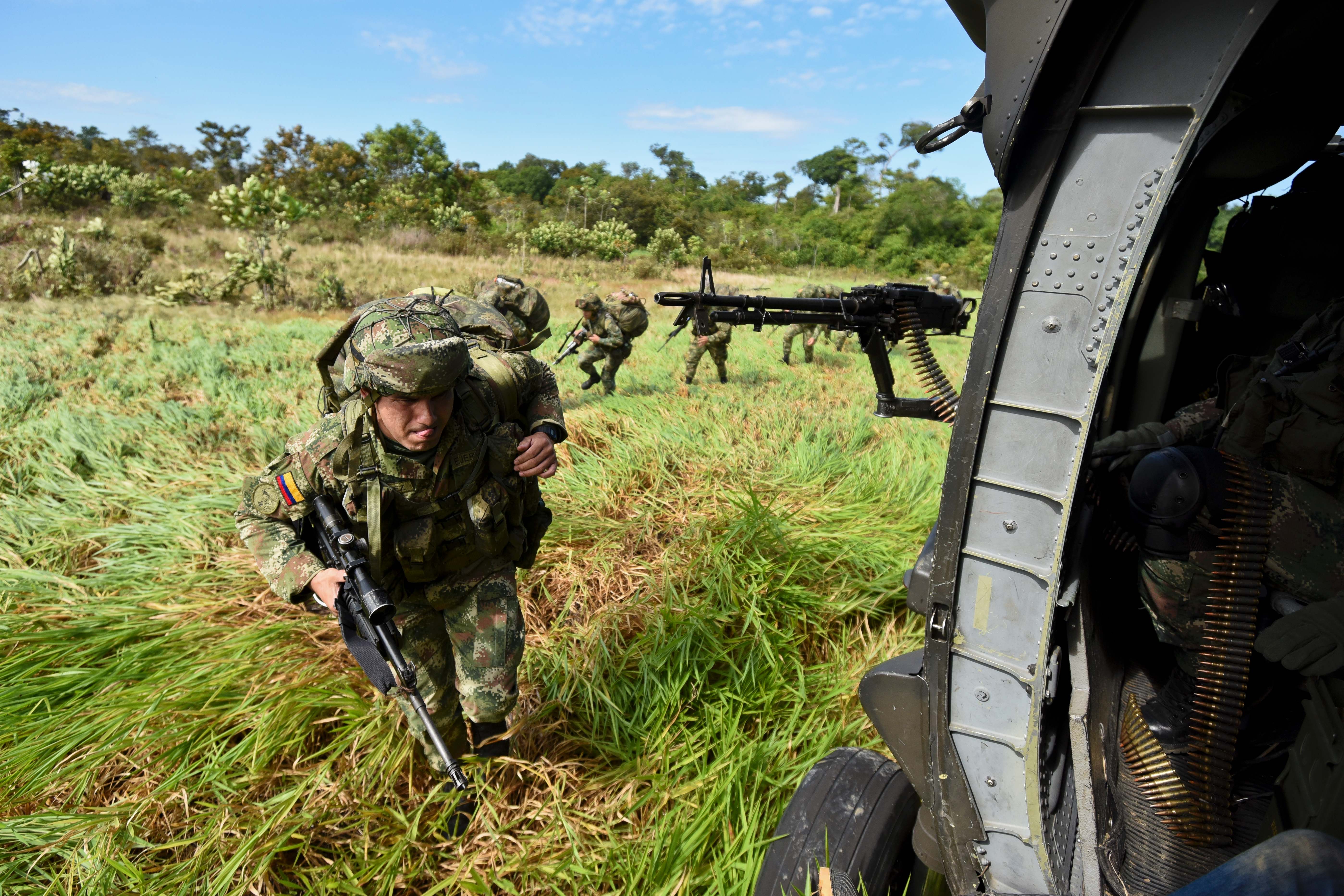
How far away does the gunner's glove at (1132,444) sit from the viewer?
1.97 meters

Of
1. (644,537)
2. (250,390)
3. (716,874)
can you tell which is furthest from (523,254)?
(716,874)

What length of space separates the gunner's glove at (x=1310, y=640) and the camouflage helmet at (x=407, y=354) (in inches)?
81.4

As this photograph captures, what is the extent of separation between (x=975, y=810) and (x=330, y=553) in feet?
6.25

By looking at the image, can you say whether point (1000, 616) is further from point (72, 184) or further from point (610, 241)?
point (72, 184)

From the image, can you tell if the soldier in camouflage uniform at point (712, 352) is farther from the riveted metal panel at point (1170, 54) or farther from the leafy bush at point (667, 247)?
the leafy bush at point (667, 247)

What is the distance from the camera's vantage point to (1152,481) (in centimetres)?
169

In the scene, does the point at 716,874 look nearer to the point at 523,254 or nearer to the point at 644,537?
the point at 644,537

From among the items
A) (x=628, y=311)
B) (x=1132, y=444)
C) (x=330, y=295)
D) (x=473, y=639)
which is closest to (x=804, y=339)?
(x=628, y=311)

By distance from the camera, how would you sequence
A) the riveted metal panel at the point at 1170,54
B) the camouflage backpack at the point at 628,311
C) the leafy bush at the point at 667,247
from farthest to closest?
the leafy bush at the point at 667,247, the camouflage backpack at the point at 628,311, the riveted metal panel at the point at 1170,54

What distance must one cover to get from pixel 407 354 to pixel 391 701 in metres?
1.47

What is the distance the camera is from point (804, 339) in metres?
11.4

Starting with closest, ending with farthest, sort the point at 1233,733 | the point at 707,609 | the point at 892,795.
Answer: the point at 1233,733
the point at 892,795
the point at 707,609

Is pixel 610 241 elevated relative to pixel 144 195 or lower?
lower

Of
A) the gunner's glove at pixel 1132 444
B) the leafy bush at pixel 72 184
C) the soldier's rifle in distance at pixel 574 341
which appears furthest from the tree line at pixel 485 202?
the gunner's glove at pixel 1132 444
